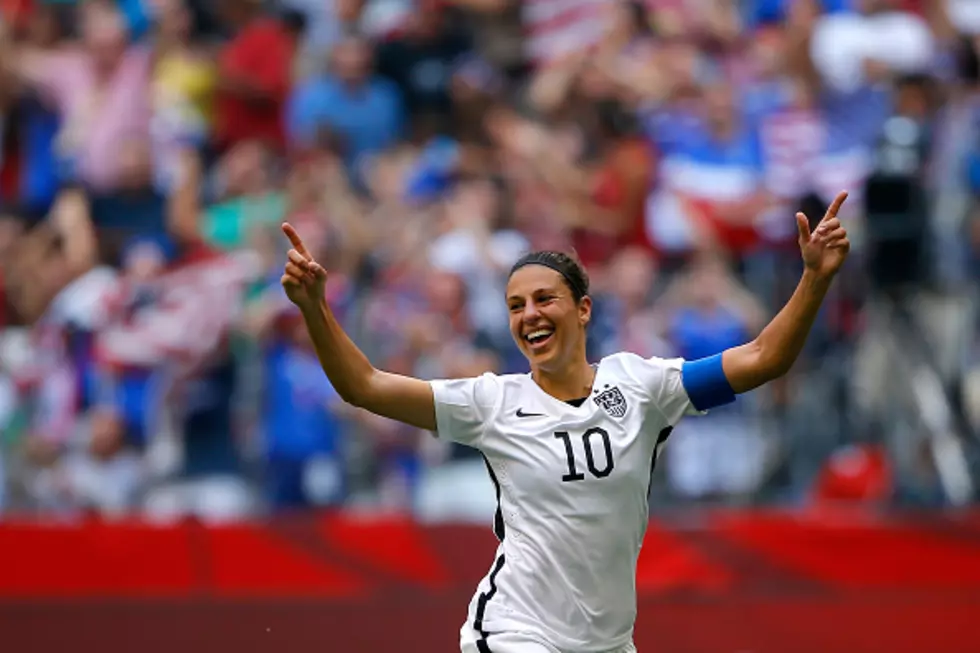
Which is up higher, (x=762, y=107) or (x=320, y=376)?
(x=762, y=107)

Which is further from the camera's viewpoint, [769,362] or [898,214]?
[898,214]

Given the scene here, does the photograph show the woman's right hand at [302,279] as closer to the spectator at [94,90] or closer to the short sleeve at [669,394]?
the short sleeve at [669,394]

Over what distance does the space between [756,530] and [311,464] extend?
2707mm

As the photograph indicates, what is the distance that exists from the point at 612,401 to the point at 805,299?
0.76 m

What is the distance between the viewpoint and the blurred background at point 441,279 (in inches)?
380

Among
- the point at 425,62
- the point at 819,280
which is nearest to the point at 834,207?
the point at 819,280

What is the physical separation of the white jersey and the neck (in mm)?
34

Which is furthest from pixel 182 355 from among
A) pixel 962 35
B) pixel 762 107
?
pixel 962 35

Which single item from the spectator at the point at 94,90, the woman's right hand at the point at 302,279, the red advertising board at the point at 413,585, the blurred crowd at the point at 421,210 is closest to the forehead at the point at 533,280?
the woman's right hand at the point at 302,279

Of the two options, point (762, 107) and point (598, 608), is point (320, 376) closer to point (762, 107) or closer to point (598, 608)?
point (762, 107)

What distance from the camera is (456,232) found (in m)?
11.3

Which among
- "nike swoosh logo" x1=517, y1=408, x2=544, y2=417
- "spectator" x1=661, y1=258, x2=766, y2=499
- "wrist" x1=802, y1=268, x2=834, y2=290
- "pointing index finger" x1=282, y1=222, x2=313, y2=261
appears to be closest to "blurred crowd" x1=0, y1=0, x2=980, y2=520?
"spectator" x1=661, y1=258, x2=766, y2=499

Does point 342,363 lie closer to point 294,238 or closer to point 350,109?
point 294,238

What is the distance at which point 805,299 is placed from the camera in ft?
18.7
